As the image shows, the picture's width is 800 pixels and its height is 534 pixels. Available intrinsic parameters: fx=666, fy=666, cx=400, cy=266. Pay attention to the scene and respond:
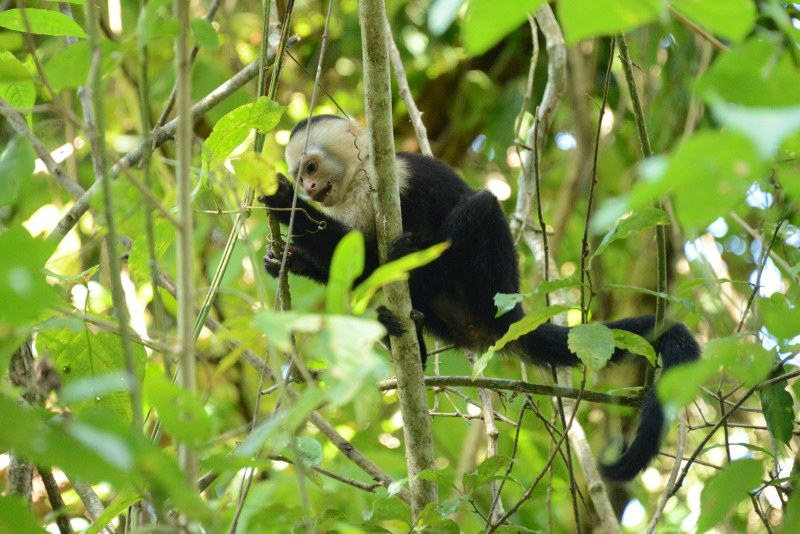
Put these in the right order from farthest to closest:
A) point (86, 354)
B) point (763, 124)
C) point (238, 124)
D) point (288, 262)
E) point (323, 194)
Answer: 1. point (323, 194)
2. point (288, 262)
3. point (86, 354)
4. point (238, 124)
5. point (763, 124)

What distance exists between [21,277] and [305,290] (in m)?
3.28

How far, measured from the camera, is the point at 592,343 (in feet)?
5.56

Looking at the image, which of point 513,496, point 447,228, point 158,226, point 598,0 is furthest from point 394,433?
point 598,0

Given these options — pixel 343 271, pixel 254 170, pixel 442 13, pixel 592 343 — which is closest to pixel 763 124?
pixel 442 13

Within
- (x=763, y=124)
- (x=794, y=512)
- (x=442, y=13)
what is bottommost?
(x=794, y=512)

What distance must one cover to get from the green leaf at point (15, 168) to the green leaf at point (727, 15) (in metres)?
1.21

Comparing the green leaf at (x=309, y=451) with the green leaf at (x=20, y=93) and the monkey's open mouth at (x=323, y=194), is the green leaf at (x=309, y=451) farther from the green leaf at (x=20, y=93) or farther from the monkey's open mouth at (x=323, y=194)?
the monkey's open mouth at (x=323, y=194)

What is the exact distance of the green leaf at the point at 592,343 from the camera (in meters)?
1.66

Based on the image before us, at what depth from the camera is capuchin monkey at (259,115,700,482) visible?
2984 millimetres

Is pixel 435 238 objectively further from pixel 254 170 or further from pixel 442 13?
pixel 442 13

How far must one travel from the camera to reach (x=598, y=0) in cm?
68

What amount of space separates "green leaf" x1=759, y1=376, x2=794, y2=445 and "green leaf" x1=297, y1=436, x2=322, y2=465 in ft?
4.08

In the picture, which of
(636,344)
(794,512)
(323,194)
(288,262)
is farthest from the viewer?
(323,194)

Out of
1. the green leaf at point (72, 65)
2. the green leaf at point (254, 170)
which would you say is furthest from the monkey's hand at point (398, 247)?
the green leaf at point (72, 65)
